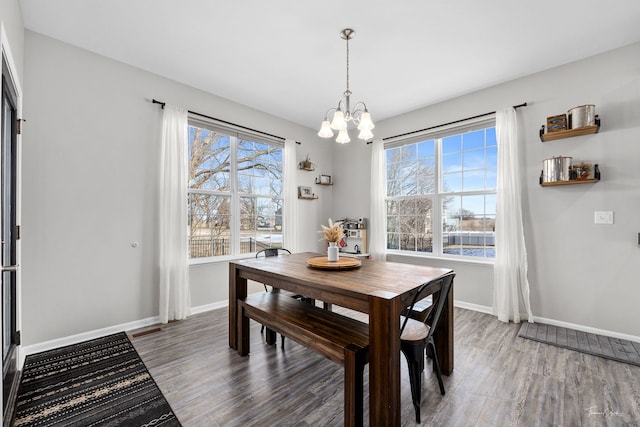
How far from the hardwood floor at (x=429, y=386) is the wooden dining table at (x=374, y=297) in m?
0.27

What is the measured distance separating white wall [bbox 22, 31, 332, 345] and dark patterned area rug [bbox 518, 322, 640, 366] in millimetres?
4179

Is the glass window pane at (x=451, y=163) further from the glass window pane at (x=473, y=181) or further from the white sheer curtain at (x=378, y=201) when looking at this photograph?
the white sheer curtain at (x=378, y=201)

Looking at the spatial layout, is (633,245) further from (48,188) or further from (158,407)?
(48,188)

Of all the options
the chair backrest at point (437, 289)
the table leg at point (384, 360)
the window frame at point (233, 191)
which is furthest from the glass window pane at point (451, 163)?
the table leg at point (384, 360)

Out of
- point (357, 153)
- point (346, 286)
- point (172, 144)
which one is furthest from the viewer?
point (357, 153)

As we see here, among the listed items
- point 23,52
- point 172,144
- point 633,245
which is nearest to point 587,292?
point 633,245

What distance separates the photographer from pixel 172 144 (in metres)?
3.22

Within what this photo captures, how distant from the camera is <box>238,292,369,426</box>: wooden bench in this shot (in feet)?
4.94

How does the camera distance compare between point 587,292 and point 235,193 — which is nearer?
point 587,292

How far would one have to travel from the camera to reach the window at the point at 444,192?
11.8 feet

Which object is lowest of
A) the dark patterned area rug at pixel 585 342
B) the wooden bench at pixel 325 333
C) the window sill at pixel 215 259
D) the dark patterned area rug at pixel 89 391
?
the dark patterned area rug at pixel 89 391

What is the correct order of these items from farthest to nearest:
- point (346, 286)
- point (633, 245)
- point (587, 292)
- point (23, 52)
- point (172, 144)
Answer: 1. point (172, 144)
2. point (587, 292)
3. point (633, 245)
4. point (23, 52)
5. point (346, 286)

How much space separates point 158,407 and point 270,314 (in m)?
0.88

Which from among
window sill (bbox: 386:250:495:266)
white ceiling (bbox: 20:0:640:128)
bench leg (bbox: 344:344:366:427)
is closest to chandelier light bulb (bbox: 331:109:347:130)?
white ceiling (bbox: 20:0:640:128)
